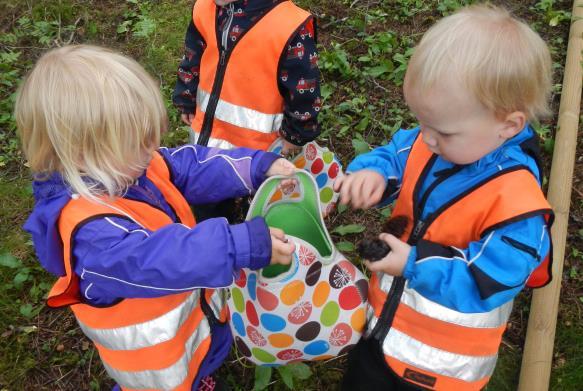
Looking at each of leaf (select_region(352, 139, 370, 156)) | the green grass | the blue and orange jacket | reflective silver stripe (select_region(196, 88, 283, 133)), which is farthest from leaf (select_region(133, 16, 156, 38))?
the blue and orange jacket

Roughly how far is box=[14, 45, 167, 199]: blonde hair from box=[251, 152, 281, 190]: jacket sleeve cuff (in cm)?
57

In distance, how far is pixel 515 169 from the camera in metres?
1.74

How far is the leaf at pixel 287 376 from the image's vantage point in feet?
8.51

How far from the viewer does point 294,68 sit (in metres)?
2.62

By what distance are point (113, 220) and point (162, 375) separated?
0.69 m

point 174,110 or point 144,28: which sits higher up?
point 144,28

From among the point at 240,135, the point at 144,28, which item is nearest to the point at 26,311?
the point at 240,135

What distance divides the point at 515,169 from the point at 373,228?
1568 mm

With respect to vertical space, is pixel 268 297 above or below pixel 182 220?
below

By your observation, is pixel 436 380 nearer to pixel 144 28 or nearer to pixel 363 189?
pixel 363 189

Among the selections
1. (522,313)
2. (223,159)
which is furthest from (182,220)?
(522,313)

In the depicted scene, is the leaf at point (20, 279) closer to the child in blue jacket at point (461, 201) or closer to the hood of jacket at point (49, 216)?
the hood of jacket at point (49, 216)

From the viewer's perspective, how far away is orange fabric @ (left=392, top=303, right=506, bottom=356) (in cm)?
192

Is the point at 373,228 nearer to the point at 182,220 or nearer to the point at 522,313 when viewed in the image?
the point at 522,313
